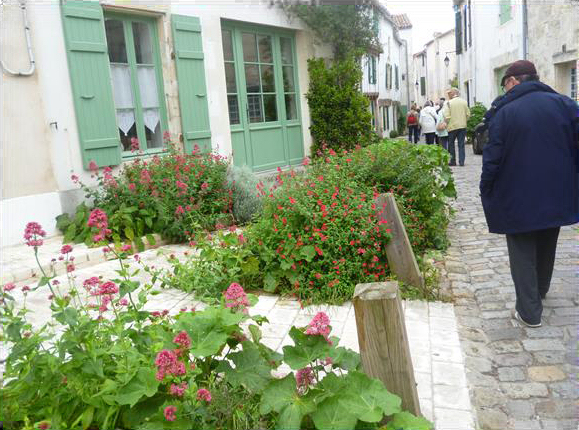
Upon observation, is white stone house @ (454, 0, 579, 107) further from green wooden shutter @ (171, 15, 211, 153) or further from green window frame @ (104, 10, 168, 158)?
green window frame @ (104, 10, 168, 158)

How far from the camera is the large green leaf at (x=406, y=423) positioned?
2.10 meters

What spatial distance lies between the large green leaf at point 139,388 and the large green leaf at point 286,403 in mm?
428

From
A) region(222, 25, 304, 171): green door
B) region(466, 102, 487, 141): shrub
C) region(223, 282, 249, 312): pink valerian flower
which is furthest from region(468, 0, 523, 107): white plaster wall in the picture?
region(223, 282, 249, 312): pink valerian flower

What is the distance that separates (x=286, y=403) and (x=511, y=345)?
2.04 metres

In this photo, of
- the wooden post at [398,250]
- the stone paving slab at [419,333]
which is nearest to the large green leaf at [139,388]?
the stone paving slab at [419,333]

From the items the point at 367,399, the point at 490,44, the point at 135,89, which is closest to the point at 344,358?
the point at 367,399

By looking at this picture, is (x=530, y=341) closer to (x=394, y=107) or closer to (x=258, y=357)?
(x=258, y=357)

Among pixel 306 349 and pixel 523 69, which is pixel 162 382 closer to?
pixel 306 349

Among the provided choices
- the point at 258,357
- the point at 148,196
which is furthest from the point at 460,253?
the point at 258,357

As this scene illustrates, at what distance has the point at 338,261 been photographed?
4293mm

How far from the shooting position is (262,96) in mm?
9578

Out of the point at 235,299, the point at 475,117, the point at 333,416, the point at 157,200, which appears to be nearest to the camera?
the point at 333,416

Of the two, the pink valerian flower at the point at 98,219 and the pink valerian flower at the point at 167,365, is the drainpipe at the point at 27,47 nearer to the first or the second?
the pink valerian flower at the point at 98,219

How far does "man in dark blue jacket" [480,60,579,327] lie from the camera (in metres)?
3.52
